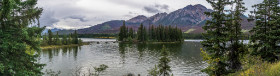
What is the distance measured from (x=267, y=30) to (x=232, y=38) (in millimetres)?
5736

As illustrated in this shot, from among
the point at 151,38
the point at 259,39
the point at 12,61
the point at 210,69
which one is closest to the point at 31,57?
the point at 12,61

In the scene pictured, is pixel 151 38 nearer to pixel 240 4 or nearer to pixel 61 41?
pixel 61 41

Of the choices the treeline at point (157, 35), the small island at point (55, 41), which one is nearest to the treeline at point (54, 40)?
the small island at point (55, 41)

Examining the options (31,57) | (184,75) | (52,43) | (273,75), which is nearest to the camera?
(273,75)

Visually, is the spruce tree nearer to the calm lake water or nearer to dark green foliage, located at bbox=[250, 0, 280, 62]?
dark green foliage, located at bbox=[250, 0, 280, 62]

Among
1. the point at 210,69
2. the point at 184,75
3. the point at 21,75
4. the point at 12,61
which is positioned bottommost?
the point at 184,75

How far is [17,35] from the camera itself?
13648 mm

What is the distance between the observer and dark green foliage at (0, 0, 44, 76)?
12.1m

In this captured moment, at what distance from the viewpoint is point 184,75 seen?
33625 mm

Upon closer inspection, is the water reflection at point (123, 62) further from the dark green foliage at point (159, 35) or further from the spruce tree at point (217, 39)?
the dark green foliage at point (159, 35)

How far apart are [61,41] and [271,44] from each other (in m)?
121

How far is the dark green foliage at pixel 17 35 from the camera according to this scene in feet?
39.9

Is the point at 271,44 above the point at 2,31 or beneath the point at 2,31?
beneath

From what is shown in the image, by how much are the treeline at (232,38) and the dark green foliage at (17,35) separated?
678 inches
